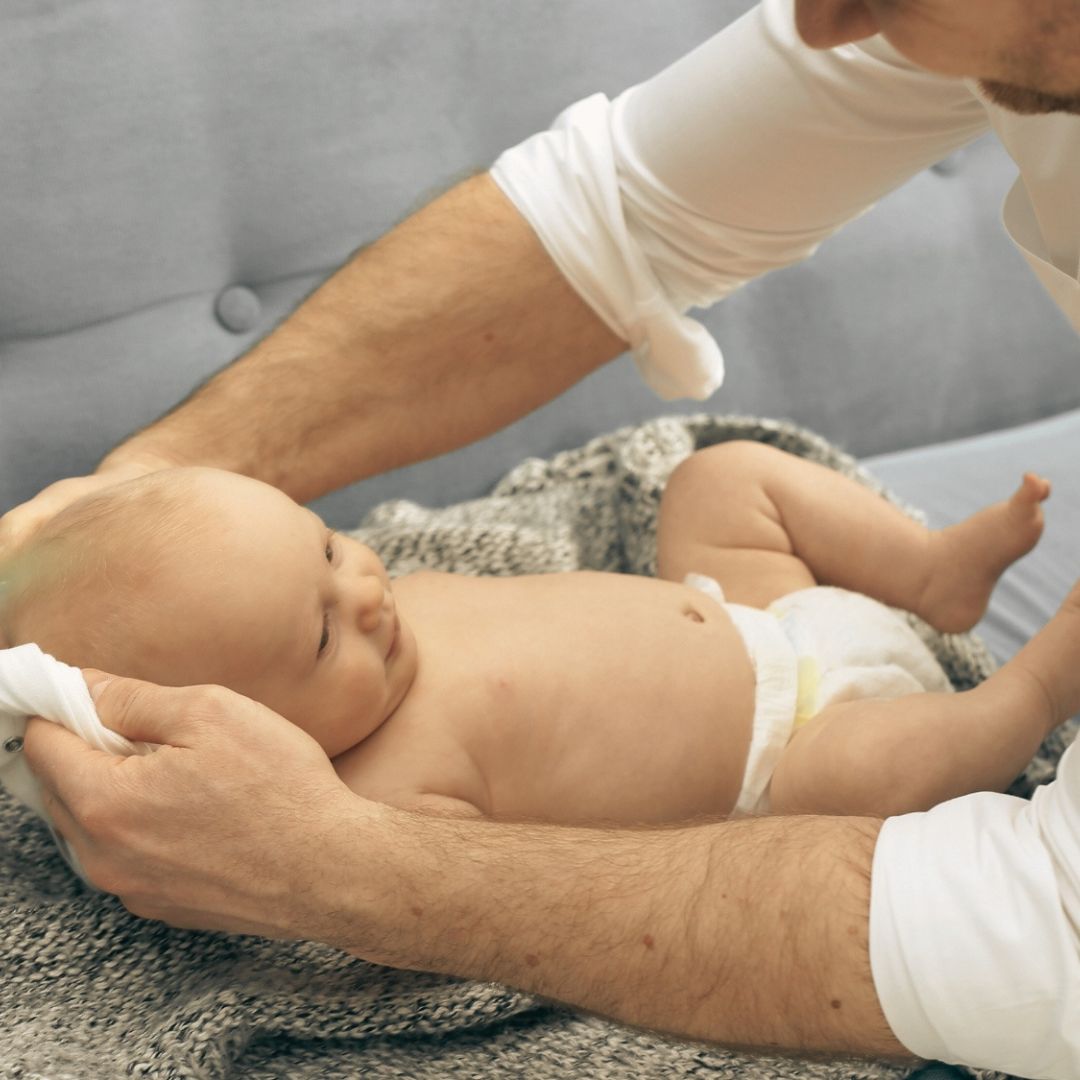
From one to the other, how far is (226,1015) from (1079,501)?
1.20 m

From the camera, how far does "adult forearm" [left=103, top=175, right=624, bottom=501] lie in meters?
1.29

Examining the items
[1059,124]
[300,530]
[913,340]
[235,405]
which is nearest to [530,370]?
[235,405]

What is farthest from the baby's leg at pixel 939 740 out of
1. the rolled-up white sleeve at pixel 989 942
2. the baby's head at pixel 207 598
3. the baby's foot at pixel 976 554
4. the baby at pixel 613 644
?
the baby's head at pixel 207 598

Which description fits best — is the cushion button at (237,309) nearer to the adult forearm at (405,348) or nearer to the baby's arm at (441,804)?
the adult forearm at (405,348)

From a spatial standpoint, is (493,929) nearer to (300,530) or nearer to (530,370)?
(300,530)

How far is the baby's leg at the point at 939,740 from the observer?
3.61 ft

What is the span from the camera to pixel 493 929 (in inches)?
34.0

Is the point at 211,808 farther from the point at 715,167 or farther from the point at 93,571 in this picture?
the point at 715,167

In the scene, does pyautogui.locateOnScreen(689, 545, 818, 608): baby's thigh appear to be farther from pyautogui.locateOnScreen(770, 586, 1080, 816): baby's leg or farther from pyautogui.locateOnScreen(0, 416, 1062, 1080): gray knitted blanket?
pyautogui.locateOnScreen(0, 416, 1062, 1080): gray knitted blanket

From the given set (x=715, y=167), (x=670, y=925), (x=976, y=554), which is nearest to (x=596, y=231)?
(x=715, y=167)

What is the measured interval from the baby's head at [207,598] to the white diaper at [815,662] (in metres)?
0.36

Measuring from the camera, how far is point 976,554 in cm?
130

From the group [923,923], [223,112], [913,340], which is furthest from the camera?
[913,340]

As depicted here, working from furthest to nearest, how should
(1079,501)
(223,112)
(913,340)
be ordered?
(913,340) < (1079,501) < (223,112)
